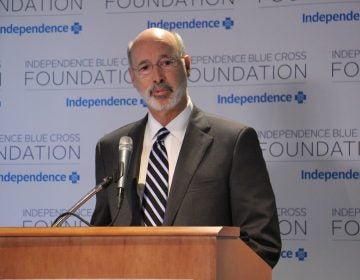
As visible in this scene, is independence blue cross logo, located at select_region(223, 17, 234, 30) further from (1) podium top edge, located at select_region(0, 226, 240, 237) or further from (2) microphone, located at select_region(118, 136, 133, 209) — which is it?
(1) podium top edge, located at select_region(0, 226, 240, 237)

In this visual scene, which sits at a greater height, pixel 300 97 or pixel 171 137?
pixel 300 97

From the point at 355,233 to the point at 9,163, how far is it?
7.68ft

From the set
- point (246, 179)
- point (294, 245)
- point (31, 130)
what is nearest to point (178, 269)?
point (246, 179)

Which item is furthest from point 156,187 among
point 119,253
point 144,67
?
point 119,253

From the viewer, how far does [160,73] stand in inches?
150

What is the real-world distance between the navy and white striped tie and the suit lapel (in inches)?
3.2

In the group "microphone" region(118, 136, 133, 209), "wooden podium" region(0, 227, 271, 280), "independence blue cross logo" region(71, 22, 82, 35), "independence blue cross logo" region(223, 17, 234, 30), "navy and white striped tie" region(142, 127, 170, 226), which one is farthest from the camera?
"independence blue cross logo" region(71, 22, 82, 35)

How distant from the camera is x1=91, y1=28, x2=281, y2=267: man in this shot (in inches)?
138

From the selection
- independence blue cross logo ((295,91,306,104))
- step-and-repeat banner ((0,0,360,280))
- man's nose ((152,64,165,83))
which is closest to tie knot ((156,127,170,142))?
man's nose ((152,64,165,83))

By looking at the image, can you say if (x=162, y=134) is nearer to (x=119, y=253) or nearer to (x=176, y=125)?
(x=176, y=125)

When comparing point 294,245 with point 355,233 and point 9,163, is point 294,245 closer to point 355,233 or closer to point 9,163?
point 355,233

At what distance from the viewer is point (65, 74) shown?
5.09 meters

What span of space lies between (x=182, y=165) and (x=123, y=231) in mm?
1247

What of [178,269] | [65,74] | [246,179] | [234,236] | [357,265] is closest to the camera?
[178,269]
